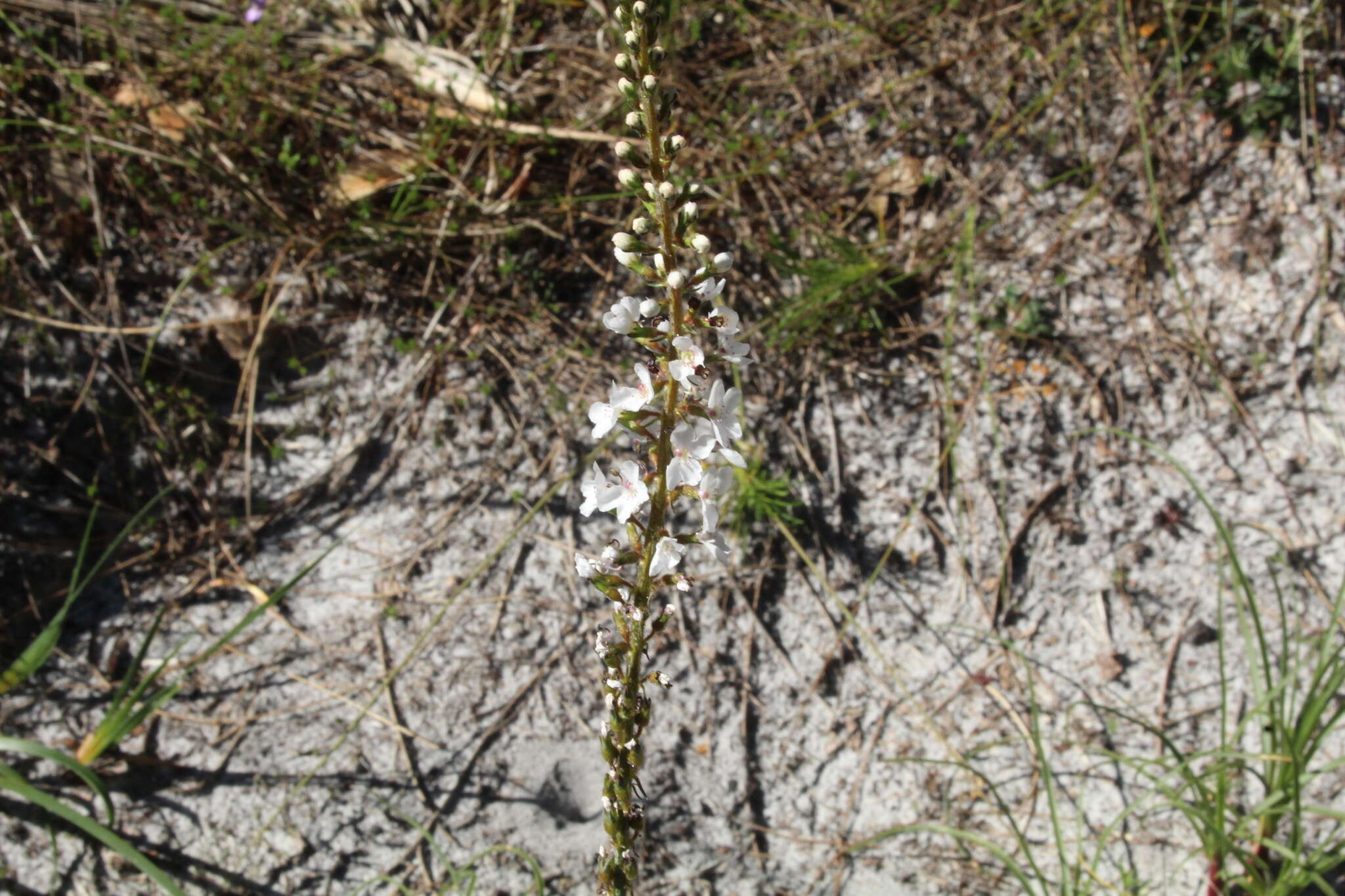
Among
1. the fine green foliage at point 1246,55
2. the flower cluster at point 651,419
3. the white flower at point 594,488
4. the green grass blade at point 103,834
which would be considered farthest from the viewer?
the fine green foliage at point 1246,55

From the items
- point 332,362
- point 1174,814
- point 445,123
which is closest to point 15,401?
point 332,362

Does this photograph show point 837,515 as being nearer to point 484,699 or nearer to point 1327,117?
point 484,699

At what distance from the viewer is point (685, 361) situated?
162 centimetres

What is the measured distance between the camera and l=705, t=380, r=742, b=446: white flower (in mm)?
1715

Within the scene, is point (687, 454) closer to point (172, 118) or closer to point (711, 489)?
point (711, 489)

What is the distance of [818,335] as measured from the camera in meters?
3.45

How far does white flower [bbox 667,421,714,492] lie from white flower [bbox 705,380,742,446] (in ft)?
0.09

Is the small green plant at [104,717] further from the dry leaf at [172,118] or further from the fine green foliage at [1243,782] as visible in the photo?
the fine green foliage at [1243,782]

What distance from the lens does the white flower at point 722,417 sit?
1715mm

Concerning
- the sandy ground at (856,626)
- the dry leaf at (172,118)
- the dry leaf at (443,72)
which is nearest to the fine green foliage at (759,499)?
the sandy ground at (856,626)

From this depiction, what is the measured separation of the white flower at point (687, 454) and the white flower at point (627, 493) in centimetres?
9

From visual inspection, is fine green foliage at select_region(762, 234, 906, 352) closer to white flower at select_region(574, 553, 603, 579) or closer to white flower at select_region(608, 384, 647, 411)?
white flower at select_region(608, 384, 647, 411)

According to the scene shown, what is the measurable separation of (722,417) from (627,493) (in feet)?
0.89

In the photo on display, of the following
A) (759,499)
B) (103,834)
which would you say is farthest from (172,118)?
(759,499)
